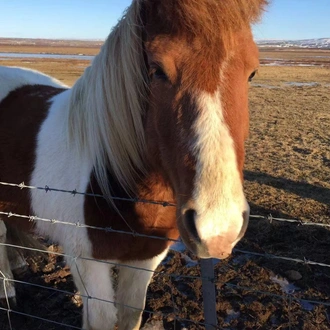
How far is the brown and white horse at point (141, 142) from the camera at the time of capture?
1.31 m

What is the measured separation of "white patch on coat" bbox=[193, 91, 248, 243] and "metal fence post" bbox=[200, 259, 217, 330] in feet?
2.36

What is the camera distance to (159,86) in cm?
150

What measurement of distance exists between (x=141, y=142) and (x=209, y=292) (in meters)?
0.93

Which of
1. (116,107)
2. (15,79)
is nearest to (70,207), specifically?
(116,107)

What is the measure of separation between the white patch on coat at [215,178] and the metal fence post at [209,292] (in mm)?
721

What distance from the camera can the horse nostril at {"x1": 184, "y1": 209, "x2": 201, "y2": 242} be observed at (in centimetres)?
129

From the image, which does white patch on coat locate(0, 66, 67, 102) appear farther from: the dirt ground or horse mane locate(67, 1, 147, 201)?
the dirt ground

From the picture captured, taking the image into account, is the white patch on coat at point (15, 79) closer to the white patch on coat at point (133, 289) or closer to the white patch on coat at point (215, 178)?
the white patch on coat at point (133, 289)

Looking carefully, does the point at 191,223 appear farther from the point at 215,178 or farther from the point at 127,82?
the point at 127,82

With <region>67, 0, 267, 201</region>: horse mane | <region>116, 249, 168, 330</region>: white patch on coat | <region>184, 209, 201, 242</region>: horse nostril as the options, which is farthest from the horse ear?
<region>116, 249, 168, 330</region>: white patch on coat

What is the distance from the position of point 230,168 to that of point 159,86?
1.53 feet

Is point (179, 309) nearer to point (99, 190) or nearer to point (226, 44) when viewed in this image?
point (99, 190)

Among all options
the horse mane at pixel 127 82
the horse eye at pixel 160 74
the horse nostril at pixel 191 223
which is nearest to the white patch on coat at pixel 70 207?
the horse mane at pixel 127 82

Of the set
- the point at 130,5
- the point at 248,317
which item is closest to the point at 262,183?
the point at 248,317
